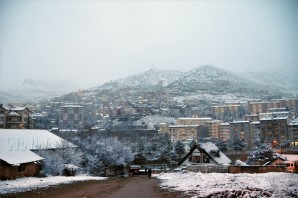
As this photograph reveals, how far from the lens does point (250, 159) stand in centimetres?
6322

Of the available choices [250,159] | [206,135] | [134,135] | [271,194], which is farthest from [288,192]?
[206,135]

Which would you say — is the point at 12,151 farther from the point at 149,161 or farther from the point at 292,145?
the point at 292,145

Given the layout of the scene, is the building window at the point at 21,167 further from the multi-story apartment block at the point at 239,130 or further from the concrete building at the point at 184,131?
the concrete building at the point at 184,131

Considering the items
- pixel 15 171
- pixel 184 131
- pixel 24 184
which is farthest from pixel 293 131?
pixel 24 184

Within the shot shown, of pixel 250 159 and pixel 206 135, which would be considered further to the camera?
pixel 206 135

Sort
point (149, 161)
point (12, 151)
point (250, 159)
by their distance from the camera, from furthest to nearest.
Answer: point (149, 161)
point (250, 159)
point (12, 151)

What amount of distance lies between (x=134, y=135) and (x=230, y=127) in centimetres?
5155

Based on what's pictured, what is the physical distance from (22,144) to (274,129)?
11583 centimetres

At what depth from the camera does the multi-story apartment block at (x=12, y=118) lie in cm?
11162

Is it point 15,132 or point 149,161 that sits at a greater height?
point 15,132

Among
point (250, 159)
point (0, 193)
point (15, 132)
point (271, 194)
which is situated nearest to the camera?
point (271, 194)

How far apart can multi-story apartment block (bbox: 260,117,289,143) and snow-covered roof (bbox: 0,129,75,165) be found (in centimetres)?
10185

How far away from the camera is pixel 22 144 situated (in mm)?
41156

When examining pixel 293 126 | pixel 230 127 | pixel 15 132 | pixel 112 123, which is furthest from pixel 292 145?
pixel 15 132
